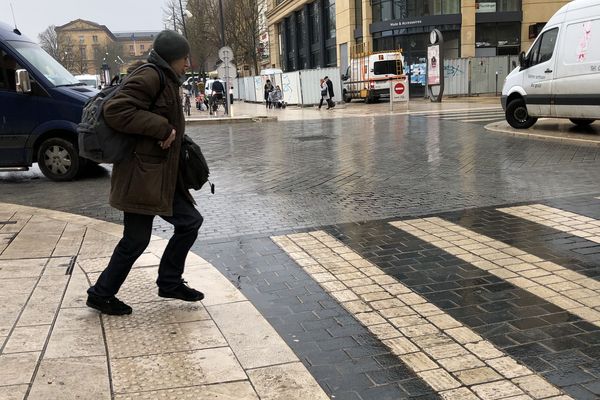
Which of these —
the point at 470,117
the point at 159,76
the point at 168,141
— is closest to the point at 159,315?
the point at 168,141

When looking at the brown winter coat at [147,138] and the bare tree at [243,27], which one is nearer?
the brown winter coat at [147,138]

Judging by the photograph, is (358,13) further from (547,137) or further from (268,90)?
(547,137)

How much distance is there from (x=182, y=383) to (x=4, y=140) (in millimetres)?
8202

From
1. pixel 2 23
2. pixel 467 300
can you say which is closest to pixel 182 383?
pixel 467 300

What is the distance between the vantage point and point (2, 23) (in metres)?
10.5

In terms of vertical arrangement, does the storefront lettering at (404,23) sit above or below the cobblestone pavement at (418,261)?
above

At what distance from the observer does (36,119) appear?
32.3 ft

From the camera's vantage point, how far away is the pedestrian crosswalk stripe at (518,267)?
164 inches

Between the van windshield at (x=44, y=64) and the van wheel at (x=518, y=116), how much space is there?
10.3 meters

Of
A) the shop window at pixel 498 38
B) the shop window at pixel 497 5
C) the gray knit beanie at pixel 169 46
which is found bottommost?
the gray knit beanie at pixel 169 46

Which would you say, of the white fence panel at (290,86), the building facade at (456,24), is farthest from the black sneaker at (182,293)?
the building facade at (456,24)

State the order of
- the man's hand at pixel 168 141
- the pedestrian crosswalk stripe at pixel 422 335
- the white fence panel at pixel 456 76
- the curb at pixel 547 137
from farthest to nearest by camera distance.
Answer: the white fence panel at pixel 456 76 < the curb at pixel 547 137 < the man's hand at pixel 168 141 < the pedestrian crosswalk stripe at pixel 422 335

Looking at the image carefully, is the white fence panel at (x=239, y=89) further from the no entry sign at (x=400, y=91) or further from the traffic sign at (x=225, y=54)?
the traffic sign at (x=225, y=54)

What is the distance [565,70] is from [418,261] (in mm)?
9709
